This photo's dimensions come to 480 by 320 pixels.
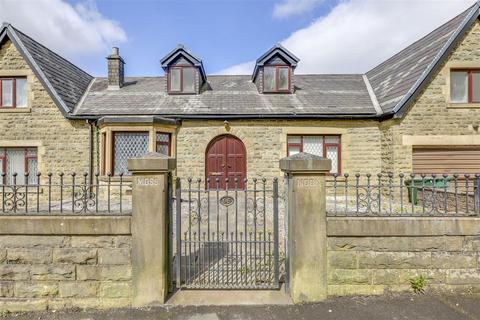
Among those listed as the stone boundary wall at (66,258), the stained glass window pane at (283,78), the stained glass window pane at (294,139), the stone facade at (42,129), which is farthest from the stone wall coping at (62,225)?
the stained glass window pane at (283,78)

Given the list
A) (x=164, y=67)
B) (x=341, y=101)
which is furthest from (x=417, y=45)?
(x=164, y=67)

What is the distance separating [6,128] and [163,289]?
11470mm

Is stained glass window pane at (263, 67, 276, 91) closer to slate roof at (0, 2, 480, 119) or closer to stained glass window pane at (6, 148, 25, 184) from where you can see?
slate roof at (0, 2, 480, 119)

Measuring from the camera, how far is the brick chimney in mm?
12965

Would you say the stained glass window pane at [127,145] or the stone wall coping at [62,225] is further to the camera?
the stained glass window pane at [127,145]

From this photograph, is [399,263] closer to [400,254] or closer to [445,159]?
[400,254]

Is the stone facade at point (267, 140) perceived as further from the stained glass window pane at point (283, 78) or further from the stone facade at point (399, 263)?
the stone facade at point (399, 263)

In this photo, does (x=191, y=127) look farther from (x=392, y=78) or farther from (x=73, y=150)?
(x=392, y=78)

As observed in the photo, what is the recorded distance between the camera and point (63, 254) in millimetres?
3928

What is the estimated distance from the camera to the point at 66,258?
155 inches

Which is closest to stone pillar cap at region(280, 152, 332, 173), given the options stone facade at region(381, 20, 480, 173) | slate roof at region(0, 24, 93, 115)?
stone facade at region(381, 20, 480, 173)

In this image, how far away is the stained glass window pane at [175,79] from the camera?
12500 millimetres

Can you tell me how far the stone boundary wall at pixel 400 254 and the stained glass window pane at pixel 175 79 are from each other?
10.5m

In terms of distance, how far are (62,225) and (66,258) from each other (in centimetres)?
50
